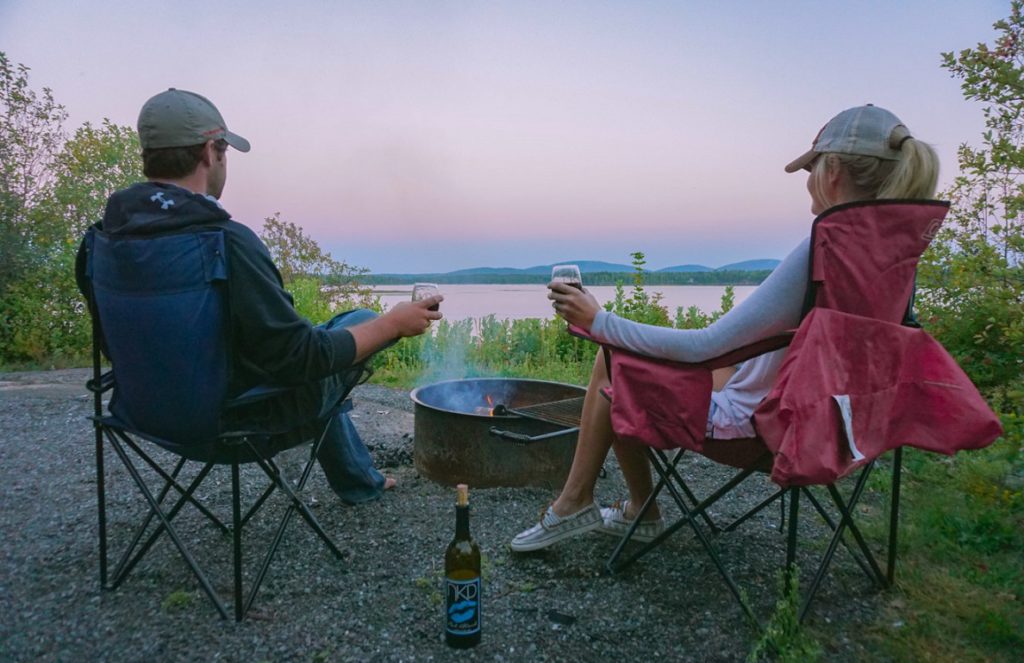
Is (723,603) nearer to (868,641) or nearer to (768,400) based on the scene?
(868,641)

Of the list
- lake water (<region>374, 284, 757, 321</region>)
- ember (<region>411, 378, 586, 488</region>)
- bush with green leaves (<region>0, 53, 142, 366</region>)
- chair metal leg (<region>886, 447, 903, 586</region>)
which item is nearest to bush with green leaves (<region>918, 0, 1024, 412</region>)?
chair metal leg (<region>886, 447, 903, 586</region>)

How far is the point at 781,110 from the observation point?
487 cm

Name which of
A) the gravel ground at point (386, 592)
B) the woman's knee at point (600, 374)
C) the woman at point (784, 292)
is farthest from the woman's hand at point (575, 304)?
the gravel ground at point (386, 592)

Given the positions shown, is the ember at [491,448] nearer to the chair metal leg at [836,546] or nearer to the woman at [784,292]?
the woman at [784,292]

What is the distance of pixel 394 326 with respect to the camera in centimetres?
228

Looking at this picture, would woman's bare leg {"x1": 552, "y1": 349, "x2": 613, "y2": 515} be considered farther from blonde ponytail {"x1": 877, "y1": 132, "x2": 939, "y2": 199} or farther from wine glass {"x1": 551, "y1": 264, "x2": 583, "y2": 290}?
blonde ponytail {"x1": 877, "y1": 132, "x2": 939, "y2": 199}

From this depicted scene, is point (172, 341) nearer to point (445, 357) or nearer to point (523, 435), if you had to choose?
point (523, 435)

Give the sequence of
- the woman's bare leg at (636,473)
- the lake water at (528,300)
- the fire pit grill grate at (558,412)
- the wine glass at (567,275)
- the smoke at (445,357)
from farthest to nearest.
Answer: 1. the lake water at (528,300)
2. the smoke at (445,357)
3. the fire pit grill grate at (558,412)
4. the woman's bare leg at (636,473)
5. the wine glass at (567,275)

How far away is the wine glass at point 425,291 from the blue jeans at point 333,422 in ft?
0.57

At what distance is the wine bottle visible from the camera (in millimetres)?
1900

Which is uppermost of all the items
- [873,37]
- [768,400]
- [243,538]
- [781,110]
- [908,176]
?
[873,37]

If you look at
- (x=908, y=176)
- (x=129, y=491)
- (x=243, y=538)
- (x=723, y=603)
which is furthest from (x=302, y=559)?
(x=908, y=176)

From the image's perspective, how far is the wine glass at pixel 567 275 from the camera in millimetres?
2143

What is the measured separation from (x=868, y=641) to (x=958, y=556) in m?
0.87
